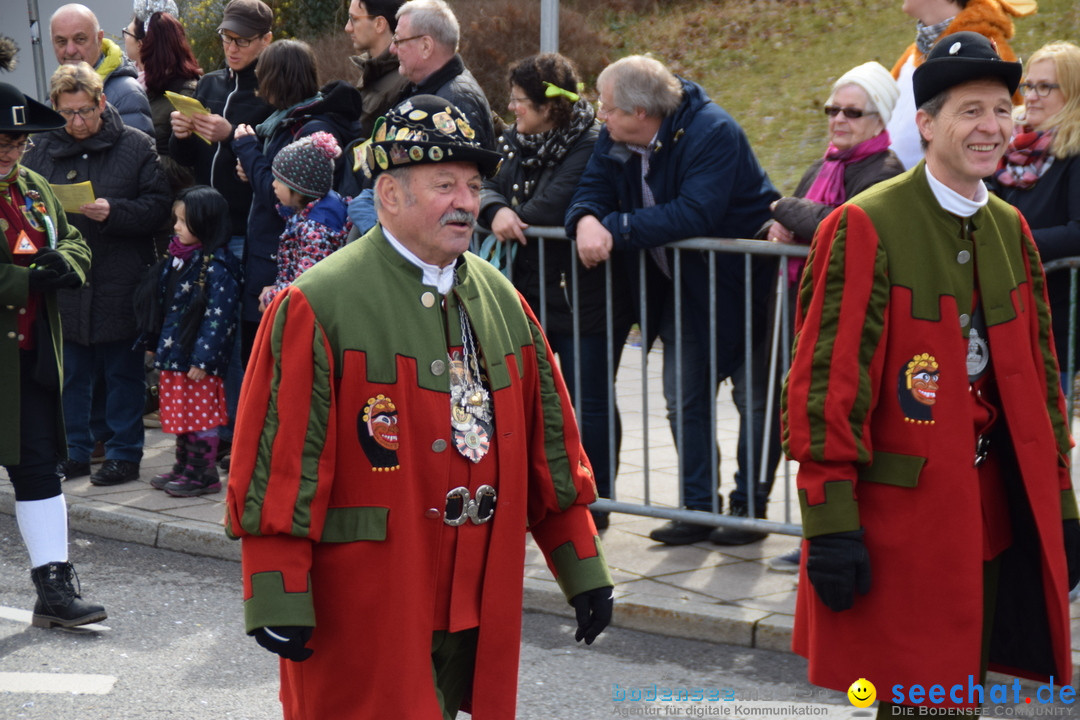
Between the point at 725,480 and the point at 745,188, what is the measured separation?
5.66 feet

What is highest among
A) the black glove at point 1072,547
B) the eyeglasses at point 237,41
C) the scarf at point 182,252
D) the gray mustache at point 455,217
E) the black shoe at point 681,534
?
the eyeglasses at point 237,41

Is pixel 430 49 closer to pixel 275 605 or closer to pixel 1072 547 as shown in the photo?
pixel 1072 547

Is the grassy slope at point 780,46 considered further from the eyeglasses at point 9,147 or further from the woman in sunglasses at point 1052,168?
the eyeglasses at point 9,147

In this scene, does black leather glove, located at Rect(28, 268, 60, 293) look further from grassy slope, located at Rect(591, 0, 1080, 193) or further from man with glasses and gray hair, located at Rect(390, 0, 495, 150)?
grassy slope, located at Rect(591, 0, 1080, 193)

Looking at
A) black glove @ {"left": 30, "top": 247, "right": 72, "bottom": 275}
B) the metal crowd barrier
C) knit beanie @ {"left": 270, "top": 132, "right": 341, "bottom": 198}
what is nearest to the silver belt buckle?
the metal crowd barrier

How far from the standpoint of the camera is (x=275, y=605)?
2.82 metres

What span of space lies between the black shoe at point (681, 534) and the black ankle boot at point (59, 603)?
240cm

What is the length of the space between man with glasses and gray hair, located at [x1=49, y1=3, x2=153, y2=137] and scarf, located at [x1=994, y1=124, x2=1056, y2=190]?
5.15 m

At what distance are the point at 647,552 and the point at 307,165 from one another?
2.48 m

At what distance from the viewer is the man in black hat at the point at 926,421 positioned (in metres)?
3.31

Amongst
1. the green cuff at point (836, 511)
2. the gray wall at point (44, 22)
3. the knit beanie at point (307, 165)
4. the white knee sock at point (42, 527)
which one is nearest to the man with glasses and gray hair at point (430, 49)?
the knit beanie at point (307, 165)

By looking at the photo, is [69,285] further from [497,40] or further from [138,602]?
[497,40]

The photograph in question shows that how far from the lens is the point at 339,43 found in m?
21.1

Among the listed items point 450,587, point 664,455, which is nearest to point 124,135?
point 664,455
